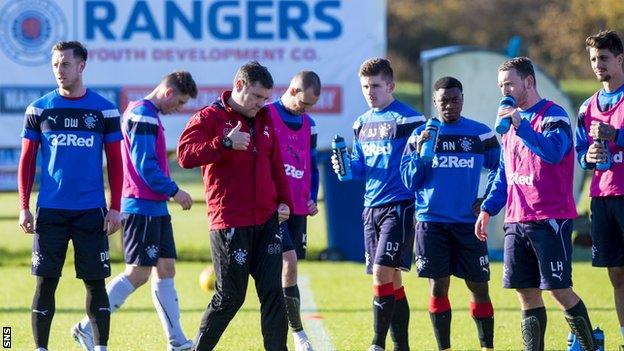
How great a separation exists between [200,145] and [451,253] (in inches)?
82.8

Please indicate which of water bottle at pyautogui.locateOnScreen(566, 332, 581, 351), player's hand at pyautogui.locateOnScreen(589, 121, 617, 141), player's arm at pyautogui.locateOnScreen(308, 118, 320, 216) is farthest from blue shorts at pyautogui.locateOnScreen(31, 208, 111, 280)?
player's hand at pyautogui.locateOnScreen(589, 121, 617, 141)

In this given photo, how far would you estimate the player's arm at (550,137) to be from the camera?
7398 millimetres

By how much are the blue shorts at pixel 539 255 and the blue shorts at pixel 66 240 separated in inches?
104

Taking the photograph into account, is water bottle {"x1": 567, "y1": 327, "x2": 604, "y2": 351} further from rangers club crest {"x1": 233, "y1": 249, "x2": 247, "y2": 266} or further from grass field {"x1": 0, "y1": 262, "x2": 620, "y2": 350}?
rangers club crest {"x1": 233, "y1": 249, "x2": 247, "y2": 266}

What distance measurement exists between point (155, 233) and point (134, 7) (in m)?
6.89

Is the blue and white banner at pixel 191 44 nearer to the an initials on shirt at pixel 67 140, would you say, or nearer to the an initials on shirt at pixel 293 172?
the an initials on shirt at pixel 293 172

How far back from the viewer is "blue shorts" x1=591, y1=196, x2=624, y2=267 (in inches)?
327

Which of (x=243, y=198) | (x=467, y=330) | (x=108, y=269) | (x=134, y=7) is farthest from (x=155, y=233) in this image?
(x=134, y=7)

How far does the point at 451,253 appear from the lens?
8.41 metres

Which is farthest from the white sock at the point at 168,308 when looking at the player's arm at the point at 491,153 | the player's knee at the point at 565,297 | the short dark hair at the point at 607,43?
the short dark hair at the point at 607,43

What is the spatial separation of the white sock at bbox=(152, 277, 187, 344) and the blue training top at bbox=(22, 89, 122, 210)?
1.19m

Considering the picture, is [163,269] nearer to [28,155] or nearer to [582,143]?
[28,155]

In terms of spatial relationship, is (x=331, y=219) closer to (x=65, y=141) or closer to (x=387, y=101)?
(x=387, y=101)

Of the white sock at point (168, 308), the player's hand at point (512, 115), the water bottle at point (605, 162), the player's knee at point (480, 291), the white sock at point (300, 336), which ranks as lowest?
the white sock at point (300, 336)
